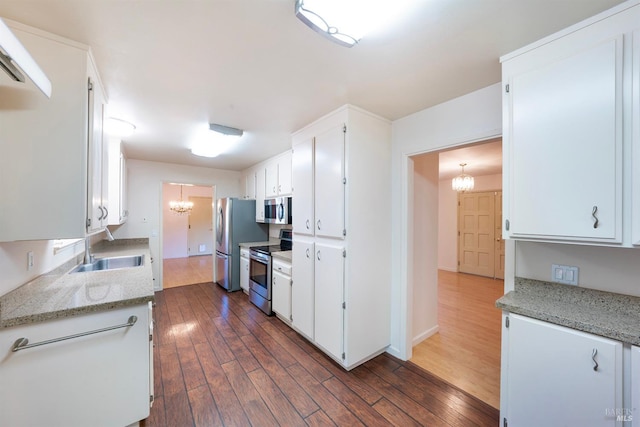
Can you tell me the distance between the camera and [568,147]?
50.4 inches

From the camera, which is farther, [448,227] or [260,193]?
[448,227]

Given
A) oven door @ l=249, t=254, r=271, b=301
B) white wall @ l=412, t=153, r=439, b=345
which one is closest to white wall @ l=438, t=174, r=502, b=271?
white wall @ l=412, t=153, r=439, b=345

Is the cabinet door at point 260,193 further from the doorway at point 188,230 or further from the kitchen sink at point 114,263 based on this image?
the doorway at point 188,230

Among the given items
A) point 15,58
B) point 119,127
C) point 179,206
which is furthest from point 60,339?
point 179,206

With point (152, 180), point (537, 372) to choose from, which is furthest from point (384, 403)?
point (152, 180)

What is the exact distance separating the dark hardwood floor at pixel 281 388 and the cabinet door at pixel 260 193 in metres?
2.15

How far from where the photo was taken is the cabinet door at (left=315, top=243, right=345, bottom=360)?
2217 millimetres

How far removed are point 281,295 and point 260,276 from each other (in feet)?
2.12

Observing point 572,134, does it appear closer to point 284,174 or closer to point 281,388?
point 281,388

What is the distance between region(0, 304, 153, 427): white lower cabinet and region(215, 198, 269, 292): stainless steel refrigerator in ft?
9.74

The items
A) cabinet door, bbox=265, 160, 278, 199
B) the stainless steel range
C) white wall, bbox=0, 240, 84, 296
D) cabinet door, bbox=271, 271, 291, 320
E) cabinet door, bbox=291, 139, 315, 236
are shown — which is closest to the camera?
white wall, bbox=0, 240, 84, 296

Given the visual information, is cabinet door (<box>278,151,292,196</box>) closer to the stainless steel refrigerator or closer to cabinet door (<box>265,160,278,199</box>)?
cabinet door (<box>265,160,278,199</box>)

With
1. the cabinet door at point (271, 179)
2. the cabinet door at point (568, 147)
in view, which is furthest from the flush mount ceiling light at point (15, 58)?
the cabinet door at point (271, 179)

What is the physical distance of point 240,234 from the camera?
453 centimetres
